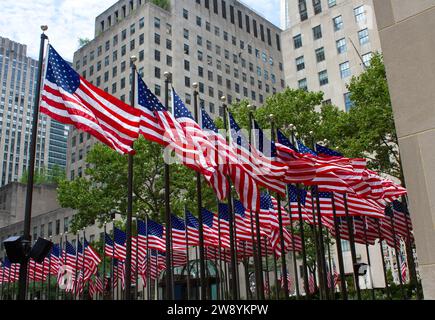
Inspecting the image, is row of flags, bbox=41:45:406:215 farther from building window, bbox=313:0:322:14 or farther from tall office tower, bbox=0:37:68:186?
tall office tower, bbox=0:37:68:186

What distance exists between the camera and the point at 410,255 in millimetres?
36062

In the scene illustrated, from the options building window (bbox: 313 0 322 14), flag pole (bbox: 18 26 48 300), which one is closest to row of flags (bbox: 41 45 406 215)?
flag pole (bbox: 18 26 48 300)

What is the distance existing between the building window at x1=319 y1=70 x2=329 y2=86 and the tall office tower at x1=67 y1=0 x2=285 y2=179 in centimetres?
2353

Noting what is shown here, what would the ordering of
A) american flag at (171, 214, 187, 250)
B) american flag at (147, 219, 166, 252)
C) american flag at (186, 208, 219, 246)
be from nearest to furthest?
american flag at (186, 208, 219, 246)
american flag at (171, 214, 187, 250)
american flag at (147, 219, 166, 252)

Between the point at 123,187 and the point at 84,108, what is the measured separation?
29648 mm

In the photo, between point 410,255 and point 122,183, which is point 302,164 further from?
point 122,183

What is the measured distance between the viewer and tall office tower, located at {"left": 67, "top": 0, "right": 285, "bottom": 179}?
8512 centimetres

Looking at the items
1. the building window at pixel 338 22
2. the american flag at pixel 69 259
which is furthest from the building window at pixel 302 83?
the american flag at pixel 69 259

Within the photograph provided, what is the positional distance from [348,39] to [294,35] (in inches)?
352

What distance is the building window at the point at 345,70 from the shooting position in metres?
64.1

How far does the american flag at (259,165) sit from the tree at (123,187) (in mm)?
24490

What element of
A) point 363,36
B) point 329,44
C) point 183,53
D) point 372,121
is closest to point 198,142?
point 372,121

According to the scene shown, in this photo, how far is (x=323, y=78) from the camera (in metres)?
66.1

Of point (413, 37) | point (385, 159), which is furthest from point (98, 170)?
point (413, 37)
